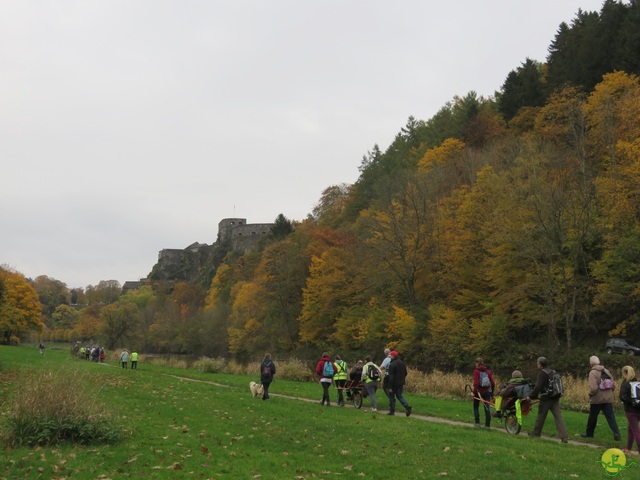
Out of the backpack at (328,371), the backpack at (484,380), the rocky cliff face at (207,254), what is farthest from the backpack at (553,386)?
the rocky cliff face at (207,254)

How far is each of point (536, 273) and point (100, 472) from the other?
30727mm

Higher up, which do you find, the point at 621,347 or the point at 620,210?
the point at 620,210

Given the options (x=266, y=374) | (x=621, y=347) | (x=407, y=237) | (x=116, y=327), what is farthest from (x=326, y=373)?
(x=116, y=327)

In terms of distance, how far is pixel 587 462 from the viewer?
9477 millimetres

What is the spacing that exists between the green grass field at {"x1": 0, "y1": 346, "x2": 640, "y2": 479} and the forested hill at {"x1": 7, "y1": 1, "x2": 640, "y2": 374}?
19367 millimetres

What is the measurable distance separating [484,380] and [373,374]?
3704 mm

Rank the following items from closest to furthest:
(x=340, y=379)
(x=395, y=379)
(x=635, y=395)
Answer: (x=635, y=395)
(x=395, y=379)
(x=340, y=379)

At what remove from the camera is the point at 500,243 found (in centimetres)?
3525

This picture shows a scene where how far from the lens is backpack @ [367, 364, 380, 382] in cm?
1653

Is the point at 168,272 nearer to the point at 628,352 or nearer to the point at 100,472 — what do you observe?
the point at 628,352

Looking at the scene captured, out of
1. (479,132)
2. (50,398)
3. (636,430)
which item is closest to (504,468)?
(636,430)

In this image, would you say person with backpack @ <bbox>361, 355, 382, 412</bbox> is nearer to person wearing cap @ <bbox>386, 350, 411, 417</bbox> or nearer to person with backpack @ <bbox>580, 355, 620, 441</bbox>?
person wearing cap @ <bbox>386, 350, 411, 417</bbox>

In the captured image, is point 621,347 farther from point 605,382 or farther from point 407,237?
point 605,382

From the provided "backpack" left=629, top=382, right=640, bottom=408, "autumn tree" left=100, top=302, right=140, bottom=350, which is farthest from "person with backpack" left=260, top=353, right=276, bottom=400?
"autumn tree" left=100, top=302, right=140, bottom=350
